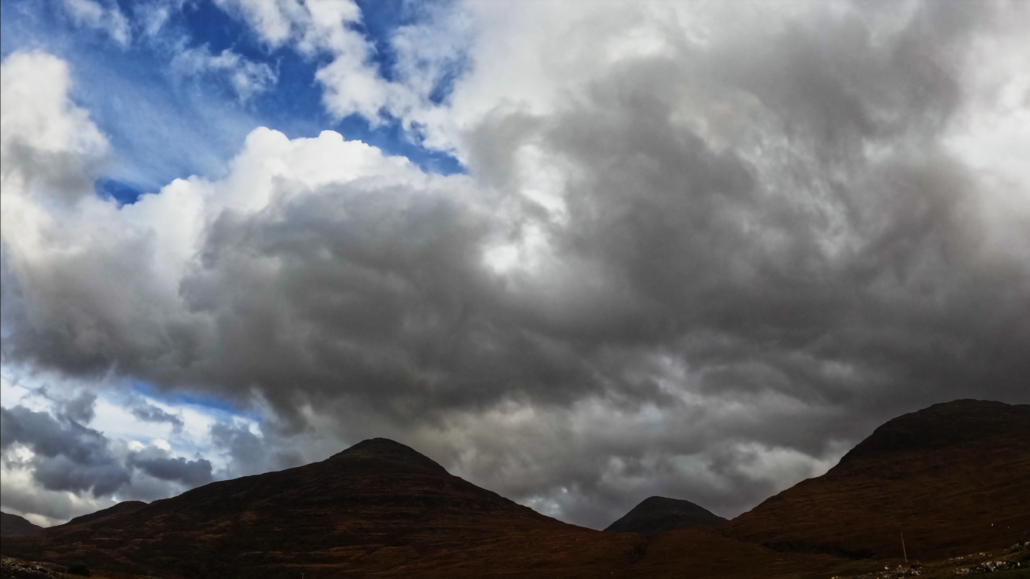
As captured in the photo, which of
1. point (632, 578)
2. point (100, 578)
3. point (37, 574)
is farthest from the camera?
point (632, 578)

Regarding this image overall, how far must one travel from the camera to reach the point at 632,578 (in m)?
200

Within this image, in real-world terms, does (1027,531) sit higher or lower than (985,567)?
higher

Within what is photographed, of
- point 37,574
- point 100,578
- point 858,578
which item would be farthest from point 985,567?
point 100,578

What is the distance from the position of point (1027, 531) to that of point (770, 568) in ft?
206

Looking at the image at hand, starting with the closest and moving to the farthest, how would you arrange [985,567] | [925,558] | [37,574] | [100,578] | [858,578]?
1. [985,567]
2. [858,578]
3. [37,574]
4. [100,578]
5. [925,558]

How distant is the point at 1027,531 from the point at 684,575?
8307cm

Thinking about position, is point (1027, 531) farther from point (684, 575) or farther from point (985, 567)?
point (985, 567)

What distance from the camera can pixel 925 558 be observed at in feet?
605

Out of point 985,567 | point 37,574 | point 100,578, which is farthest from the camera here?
point 100,578

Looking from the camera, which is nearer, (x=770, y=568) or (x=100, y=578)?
(x=100, y=578)

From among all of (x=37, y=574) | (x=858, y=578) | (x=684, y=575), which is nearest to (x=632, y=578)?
(x=684, y=575)

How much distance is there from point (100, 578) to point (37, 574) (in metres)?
25.8

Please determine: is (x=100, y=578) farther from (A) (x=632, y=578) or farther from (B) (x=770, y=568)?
(B) (x=770, y=568)

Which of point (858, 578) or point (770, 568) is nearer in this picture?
point (858, 578)
